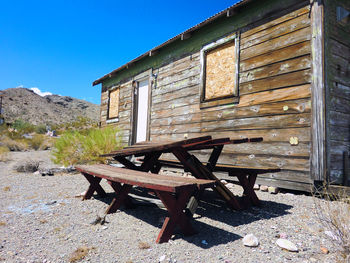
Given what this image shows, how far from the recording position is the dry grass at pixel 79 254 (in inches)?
74.9

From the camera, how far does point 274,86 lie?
4.43 m

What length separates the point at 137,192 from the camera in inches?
171

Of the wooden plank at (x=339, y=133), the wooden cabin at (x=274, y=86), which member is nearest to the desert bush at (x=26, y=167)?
the wooden cabin at (x=274, y=86)

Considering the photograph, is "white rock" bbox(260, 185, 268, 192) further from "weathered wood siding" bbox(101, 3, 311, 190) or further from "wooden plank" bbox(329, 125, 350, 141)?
"wooden plank" bbox(329, 125, 350, 141)

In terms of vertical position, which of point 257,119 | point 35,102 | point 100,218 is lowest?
point 100,218

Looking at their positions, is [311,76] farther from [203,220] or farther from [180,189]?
[180,189]

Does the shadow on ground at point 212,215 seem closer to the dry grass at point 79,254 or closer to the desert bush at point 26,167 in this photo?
the dry grass at point 79,254

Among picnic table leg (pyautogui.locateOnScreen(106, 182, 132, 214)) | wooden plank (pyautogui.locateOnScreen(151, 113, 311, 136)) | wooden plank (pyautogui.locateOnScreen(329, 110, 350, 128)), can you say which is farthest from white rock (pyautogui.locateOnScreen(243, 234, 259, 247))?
wooden plank (pyautogui.locateOnScreen(329, 110, 350, 128))

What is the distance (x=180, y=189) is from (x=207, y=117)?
12.7 feet

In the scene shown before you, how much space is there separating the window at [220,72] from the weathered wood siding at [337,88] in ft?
5.48

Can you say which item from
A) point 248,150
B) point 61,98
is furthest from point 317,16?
point 61,98

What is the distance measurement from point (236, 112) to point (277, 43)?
1484 millimetres

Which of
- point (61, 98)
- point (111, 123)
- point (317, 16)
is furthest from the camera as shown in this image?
point (61, 98)

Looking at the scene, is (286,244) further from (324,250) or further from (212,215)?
(212,215)
